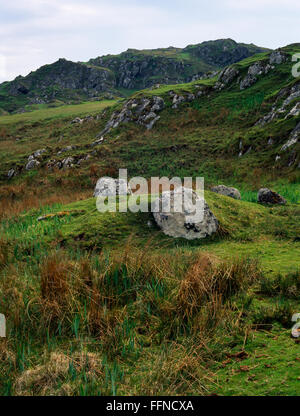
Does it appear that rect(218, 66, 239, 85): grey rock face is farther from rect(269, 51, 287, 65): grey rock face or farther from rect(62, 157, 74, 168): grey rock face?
rect(62, 157, 74, 168): grey rock face

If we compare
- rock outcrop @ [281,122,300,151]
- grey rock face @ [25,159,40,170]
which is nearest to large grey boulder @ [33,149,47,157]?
grey rock face @ [25,159,40,170]

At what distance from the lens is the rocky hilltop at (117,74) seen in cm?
13588

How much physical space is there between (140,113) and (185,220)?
3125cm

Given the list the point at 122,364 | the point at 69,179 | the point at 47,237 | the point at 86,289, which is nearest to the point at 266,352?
the point at 122,364

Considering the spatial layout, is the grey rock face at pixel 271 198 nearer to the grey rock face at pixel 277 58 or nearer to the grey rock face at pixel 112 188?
the grey rock face at pixel 112 188

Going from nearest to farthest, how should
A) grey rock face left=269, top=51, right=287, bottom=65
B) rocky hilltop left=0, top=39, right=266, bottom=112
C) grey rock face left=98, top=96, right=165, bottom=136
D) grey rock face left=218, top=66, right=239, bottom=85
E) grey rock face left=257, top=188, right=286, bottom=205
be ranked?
grey rock face left=257, top=188, right=286, bottom=205 < grey rock face left=269, top=51, right=287, bottom=65 < grey rock face left=98, top=96, right=165, bottom=136 < grey rock face left=218, top=66, right=239, bottom=85 < rocky hilltop left=0, top=39, right=266, bottom=112

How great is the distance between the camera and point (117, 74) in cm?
16262

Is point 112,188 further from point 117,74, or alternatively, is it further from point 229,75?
point 117,74

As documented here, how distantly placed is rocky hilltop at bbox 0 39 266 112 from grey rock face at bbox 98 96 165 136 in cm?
9548

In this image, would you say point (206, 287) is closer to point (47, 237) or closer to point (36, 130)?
point (47, 237)

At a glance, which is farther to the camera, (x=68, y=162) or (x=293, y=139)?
(x=68, y=162)

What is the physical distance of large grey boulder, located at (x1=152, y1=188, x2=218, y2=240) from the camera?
8805 millimetres

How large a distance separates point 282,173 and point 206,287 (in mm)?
15367

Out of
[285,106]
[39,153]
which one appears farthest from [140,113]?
[285,106]
